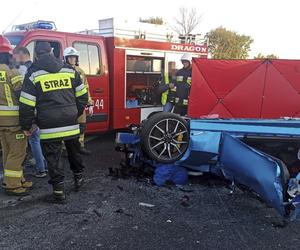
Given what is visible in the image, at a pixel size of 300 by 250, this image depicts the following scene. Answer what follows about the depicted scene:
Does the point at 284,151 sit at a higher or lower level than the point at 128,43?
lower

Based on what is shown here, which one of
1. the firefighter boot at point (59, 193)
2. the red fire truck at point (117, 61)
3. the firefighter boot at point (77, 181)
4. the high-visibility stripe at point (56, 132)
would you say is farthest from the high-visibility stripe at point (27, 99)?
the red fire truck at point (117, 61)

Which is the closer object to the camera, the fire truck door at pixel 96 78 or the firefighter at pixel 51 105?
the firefighter at pixel 51 105

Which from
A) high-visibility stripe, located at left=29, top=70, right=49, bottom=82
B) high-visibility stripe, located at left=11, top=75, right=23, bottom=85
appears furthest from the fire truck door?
high-visibility stripe, located at left=29, top=70, right=49, bottom=82

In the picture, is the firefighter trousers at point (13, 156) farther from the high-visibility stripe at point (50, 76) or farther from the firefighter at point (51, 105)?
the high-visibility stripe at point (50, 76)

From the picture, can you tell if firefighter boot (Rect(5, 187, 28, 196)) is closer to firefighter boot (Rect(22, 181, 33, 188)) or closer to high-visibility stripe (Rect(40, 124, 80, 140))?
firefighter boot (Rect(22, 181, 33, 188))

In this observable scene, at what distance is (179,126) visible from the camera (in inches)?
224

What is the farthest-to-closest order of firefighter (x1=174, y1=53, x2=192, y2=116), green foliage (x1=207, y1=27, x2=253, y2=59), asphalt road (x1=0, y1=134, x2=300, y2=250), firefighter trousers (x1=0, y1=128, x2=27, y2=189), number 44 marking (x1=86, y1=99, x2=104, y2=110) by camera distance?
green foliage (x1=207, y1=27, x2=253, y2=59)
number 44 marking (x1=86, y1=99, x2=104, y2=110)
firefighter (x1=174, y1=53, x2=192, y2=116)
firefighter trousers (x1=0, y1=128, x2=27, y2=189)
asphalt road (x1=0, y1=134, x2=300, y2=250)

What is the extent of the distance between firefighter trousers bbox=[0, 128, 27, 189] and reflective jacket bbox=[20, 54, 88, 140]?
45 centimetres

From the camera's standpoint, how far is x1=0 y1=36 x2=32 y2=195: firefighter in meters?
4.81

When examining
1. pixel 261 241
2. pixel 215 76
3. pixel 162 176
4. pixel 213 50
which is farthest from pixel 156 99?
pixel 213 50

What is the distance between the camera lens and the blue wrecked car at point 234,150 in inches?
147

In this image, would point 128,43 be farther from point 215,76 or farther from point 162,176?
point 162,176

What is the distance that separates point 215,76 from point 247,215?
345 cm

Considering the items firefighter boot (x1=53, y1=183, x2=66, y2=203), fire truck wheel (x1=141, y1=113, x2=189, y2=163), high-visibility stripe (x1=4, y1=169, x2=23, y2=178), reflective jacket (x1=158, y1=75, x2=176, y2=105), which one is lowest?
firefighter boot (x1=53, y1=183, x2=66, y2=203)
